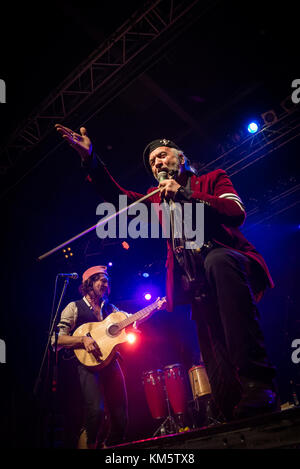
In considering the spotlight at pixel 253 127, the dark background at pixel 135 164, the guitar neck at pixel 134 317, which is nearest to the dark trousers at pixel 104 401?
the guitar neck at pixel 134 317

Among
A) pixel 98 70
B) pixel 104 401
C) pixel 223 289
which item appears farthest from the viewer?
pixel 98 70

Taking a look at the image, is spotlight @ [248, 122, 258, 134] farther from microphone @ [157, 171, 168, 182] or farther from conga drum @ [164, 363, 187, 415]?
conga drum @ [164, 363, 187, 415]

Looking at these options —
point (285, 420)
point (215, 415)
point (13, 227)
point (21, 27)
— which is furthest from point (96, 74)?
point (215, 415)

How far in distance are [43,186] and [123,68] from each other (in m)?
3.08

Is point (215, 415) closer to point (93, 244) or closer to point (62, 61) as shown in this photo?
point (93, 244)

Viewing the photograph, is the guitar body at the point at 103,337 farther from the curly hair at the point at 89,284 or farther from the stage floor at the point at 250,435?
the stage floor at the point at 250,435

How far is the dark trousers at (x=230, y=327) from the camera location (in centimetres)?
164

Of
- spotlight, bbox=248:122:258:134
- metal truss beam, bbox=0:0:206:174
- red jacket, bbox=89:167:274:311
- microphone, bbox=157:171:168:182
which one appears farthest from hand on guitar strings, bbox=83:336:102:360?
spotlight, bbox=248:122:258:134

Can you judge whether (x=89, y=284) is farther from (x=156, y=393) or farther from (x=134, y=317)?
(x=156, y=393)

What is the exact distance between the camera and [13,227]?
Answer: 6660 mm

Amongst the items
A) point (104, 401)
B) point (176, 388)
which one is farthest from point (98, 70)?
point (176, 388)

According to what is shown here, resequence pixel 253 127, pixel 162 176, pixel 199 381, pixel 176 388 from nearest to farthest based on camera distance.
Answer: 1. pixel 162 176
2. pixel 199 381
3. pixel 176 388
4. pixel 253 127

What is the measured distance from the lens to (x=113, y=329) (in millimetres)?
4543

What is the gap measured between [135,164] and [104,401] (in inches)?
192
